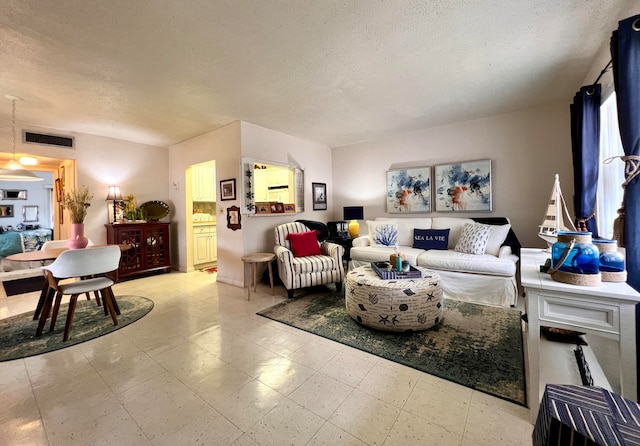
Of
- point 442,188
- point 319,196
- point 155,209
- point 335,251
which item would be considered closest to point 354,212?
point 319,196

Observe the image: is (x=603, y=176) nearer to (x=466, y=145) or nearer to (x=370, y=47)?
(x=466, y=145)

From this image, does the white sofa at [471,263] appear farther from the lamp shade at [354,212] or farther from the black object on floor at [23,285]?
the black object on floor at [23,285]

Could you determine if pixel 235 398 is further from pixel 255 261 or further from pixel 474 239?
pixel 474 239

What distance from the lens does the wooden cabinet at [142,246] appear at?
4.45 metres

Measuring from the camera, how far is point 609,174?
2455 millimetres

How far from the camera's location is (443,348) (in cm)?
214

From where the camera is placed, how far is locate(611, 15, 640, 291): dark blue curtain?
1.44m

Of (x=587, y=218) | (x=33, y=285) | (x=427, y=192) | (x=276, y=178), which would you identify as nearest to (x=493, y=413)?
(x=587, y=218)

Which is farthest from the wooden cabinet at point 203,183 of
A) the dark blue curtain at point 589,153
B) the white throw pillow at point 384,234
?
the dark blue curtain at point 589,153

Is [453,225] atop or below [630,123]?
below

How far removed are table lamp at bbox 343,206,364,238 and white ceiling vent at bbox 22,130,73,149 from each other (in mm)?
4842

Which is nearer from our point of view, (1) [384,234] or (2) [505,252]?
(2) [505,252]

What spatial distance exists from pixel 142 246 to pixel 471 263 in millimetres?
5345

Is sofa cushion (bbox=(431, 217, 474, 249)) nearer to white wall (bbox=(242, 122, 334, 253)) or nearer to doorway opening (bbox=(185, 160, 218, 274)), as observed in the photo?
white wall (bbox=(242, 122, 334, 253))
